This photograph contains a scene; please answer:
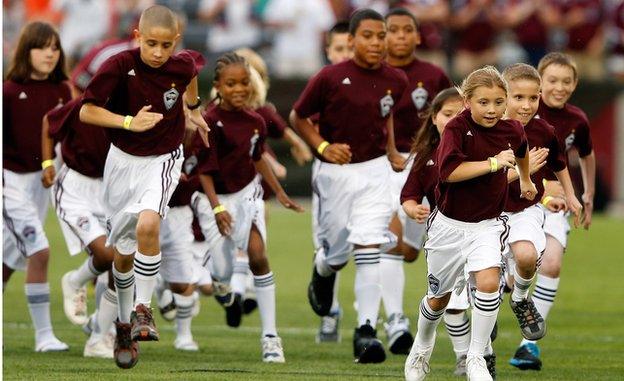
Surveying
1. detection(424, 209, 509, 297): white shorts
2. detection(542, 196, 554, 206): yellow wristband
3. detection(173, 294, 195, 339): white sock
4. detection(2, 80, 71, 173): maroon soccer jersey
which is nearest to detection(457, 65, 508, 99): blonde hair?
detection(424, 209, 509, 297): white shorts

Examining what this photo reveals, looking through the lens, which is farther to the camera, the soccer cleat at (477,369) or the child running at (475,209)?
the child running at (475,209)

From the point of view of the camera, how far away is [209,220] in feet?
40.1

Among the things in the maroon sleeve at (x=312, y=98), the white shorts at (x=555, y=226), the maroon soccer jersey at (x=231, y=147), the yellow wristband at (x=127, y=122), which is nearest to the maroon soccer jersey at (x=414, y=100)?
the maroon sleeve at (x=312, y=98)

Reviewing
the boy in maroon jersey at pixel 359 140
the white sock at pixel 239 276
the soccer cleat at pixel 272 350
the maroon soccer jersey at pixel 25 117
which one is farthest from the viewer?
the white sock at pixel 239 276

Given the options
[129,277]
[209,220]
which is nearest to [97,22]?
[209,220]

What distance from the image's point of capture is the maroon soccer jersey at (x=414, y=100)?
12.8 meters

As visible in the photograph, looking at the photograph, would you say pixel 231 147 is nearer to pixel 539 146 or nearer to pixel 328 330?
pixel 328 330

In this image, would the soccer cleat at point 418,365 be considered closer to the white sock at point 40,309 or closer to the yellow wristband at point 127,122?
the yellow wristband at point 127,122

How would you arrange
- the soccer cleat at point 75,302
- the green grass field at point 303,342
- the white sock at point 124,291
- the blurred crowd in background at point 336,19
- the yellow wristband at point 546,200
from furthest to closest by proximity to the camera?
the blurred crowd in background at point 336,19, the soccer cleat at point 75,302, the yellow wristband at point 546,200, the white sock at point 124,291, the green grass field at point 303,342

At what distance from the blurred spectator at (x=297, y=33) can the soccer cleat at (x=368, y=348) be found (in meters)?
15.6

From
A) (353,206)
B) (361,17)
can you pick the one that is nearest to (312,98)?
(361,17)

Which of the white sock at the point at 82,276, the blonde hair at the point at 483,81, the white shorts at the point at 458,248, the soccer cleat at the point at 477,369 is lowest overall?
the white sock at the point at 82,276

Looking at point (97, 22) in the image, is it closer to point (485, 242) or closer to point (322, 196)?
point (322, 196)

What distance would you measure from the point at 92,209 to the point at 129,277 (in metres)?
1.30
